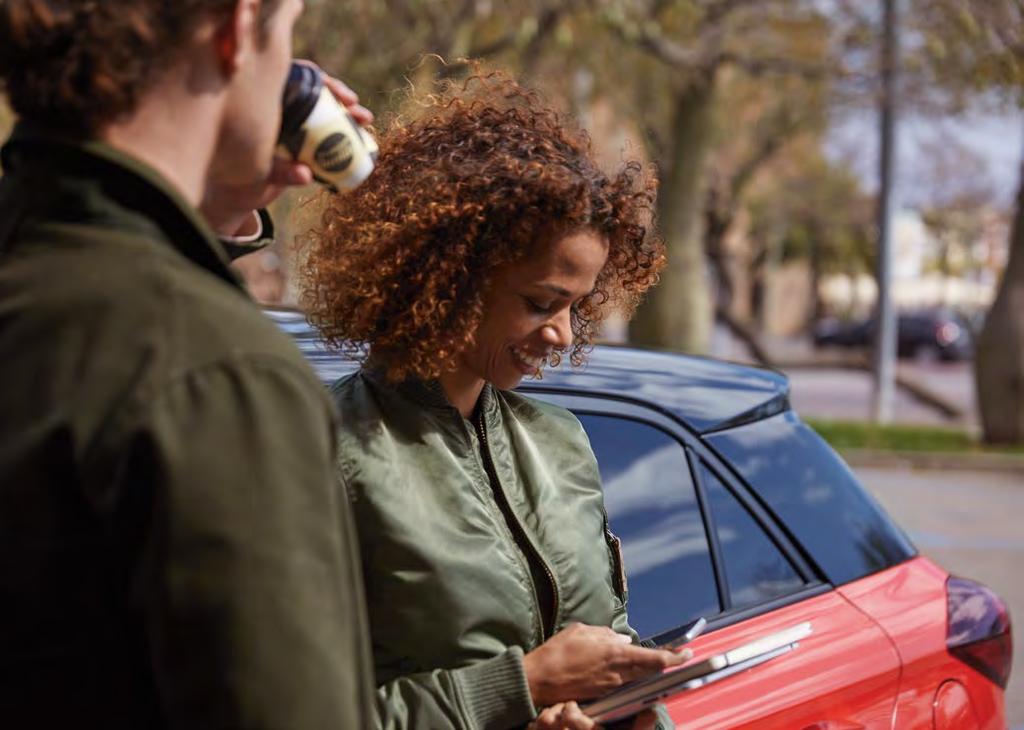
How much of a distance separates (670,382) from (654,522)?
33cm

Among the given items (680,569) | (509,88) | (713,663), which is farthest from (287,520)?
(680,569)

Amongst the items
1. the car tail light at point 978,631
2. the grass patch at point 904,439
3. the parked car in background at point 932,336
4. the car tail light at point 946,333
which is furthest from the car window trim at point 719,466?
the car tail light at point 946,333

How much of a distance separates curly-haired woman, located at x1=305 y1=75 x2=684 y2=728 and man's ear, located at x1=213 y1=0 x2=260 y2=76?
736 mm

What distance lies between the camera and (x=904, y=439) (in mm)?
14578

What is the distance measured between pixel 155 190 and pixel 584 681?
0.97 meters

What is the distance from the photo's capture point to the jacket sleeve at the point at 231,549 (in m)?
1.03

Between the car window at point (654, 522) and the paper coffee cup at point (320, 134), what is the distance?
45.4 inches

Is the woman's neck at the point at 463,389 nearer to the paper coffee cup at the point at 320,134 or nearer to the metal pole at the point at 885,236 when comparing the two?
the paper coffee cup at the point at 320,134

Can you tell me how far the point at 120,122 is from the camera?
3.74ft

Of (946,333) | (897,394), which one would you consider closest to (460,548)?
(897,394)

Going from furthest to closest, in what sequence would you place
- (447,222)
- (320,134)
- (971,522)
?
(971,522)
(447,222)
(320,134)

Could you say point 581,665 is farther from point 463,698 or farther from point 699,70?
point 699,70

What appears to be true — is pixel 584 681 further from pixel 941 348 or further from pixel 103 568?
pixel 941 348

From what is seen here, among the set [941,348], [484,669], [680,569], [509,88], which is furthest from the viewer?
[941,348]
